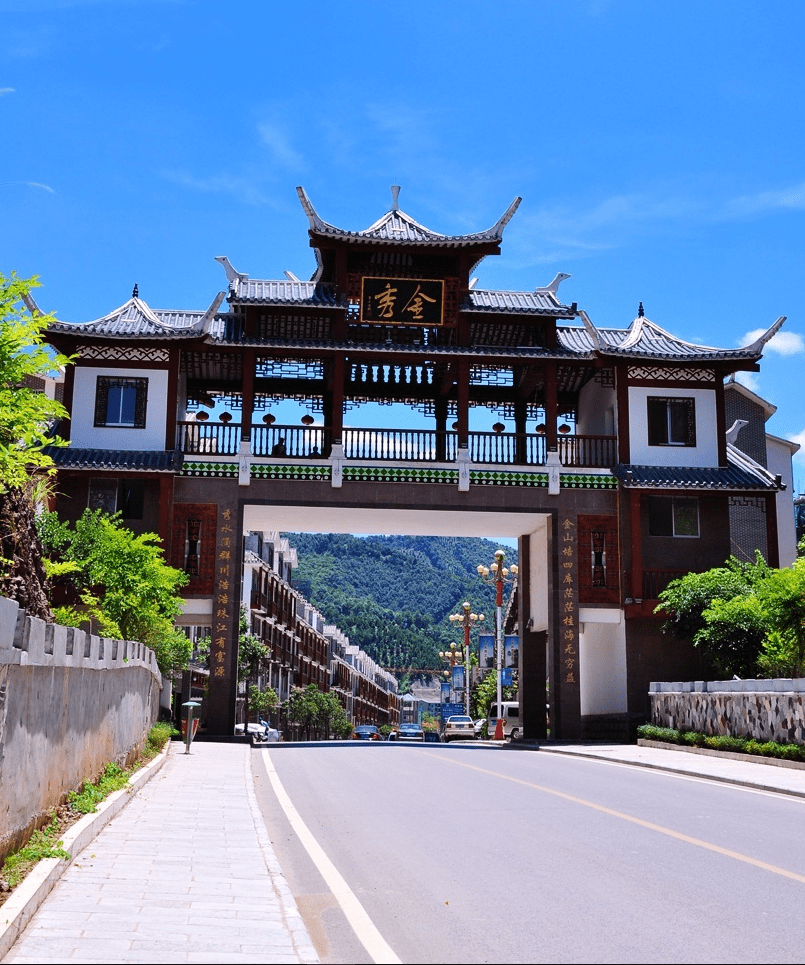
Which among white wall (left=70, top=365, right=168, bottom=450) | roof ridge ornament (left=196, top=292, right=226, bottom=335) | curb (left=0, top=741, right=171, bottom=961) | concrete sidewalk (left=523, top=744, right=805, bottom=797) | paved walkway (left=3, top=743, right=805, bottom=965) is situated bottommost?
concrete sidewalk (left=523, top=744, right=805, bottom=797)

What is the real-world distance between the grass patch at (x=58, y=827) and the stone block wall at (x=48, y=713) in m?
0.10

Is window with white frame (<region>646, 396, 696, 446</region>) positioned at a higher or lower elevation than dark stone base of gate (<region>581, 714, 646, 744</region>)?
higher

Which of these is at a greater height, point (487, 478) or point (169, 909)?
point (487, 478)

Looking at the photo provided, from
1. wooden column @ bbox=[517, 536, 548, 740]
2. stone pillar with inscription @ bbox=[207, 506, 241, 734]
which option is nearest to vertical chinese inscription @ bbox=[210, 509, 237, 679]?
stone pillar with inscription @ bbox=[207, 506, 241, 734]

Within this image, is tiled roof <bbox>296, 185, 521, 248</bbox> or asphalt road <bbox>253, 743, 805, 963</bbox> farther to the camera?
tiled roof <bbox>296, 185, 521, 248</bbox>

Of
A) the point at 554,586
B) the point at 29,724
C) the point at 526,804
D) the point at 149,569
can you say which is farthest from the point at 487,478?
the point at 29,724

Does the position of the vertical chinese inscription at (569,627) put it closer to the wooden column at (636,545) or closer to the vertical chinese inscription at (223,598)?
the wooden column at (636,545)

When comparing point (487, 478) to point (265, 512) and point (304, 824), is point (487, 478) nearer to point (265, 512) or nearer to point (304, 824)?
point (265, 512)

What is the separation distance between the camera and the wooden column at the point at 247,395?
33.0m

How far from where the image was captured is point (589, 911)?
7.25 m

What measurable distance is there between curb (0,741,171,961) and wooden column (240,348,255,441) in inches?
835

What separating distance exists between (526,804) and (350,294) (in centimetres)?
2278

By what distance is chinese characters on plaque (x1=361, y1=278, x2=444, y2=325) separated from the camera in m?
34.0

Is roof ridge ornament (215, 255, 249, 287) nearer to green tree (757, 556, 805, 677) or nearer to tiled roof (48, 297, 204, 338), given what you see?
tiled roof (48, 297, 204, 338)
